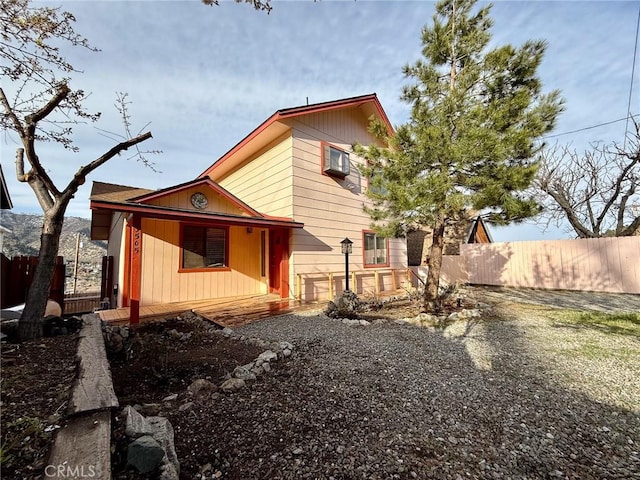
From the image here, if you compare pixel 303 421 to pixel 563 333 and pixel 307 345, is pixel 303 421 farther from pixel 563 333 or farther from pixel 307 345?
pixel 563 333

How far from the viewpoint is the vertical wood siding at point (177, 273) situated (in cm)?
674

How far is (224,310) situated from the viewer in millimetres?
6215

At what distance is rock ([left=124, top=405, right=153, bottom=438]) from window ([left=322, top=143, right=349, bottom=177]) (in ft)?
24.4

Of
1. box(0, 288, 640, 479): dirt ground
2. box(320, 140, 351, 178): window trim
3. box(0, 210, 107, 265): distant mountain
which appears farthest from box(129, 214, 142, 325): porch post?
box(0, 210, 107, 265): distant mountain

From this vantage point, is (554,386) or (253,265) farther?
(253,265)

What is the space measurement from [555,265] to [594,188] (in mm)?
4795

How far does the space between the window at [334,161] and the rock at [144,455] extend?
7639 millimetres

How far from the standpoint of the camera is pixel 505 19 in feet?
18.8

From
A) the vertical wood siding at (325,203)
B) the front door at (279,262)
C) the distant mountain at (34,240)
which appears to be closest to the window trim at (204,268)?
the front door at (279,262)

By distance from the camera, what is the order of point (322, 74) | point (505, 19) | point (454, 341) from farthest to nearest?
point (322, 74), point (505, 19), point (454, 341)

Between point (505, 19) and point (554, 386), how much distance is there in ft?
23.0

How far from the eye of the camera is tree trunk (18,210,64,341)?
3.21 m

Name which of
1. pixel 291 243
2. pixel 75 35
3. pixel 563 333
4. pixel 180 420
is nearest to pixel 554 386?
pixel 563 333

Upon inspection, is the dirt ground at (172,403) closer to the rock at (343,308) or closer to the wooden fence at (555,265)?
the rock at (343,308)
